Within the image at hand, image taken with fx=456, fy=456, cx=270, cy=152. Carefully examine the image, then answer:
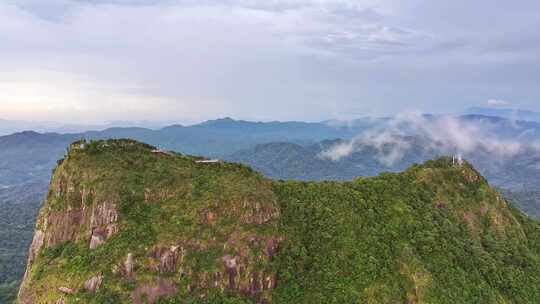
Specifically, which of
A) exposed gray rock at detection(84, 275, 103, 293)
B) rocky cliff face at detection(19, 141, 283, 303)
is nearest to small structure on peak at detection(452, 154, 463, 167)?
rocky cliff face at detection(19, 141, 283, 303)

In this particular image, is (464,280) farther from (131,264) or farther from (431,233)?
(131,264)

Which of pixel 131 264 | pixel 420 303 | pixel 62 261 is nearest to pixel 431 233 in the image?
pixel 420 303

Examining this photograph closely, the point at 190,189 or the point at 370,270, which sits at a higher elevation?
the point at 190,189

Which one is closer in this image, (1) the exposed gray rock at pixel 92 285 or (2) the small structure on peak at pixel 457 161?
(1) the exposed gray rock at pixel 92 285

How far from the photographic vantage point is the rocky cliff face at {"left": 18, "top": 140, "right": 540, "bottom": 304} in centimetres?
4981

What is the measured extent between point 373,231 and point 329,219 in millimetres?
5937

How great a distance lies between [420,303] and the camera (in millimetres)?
53688

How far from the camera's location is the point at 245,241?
5253 cm

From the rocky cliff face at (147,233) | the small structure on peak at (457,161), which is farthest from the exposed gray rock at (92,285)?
the small structure on peak at (457,161)

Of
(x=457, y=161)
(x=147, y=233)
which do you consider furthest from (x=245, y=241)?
(x=457, y=161)

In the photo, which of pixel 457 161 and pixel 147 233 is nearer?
pixel 147 233

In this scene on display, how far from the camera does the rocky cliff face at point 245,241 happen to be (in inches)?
1961

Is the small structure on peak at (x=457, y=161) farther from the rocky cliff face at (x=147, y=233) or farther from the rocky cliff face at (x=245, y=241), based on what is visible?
the rocky cliff face at (x=147, y=233)

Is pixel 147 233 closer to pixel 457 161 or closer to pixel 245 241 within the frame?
pixel 245 241
